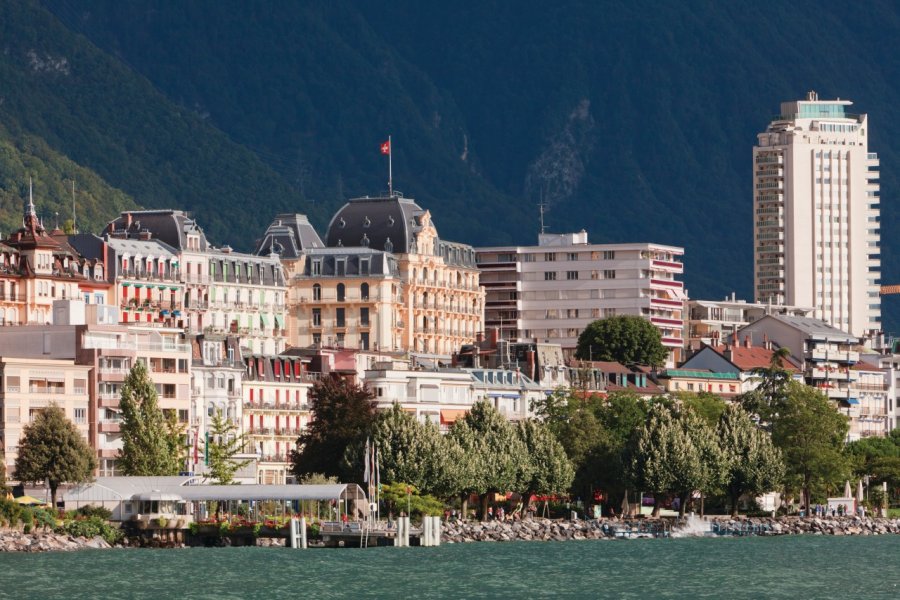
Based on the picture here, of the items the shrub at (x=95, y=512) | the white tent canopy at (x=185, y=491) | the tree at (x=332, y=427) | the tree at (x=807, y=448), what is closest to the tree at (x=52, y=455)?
the white tent canopy at (x=185, y=491)

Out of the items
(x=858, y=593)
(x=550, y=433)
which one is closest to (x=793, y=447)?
(x=550, y=433)

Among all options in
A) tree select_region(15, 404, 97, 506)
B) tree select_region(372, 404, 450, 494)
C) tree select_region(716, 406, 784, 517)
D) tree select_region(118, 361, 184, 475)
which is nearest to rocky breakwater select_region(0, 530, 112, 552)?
tree select_region(15, 404, 97, 506)

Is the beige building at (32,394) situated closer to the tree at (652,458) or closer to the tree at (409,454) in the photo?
the tree at (409,454)

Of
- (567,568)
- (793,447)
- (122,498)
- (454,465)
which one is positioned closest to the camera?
(567,568)

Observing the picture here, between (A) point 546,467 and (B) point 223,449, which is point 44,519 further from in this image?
(A) point 546,467

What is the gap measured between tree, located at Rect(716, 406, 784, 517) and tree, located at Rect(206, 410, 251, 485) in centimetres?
3544

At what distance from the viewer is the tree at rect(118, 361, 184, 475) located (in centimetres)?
15938

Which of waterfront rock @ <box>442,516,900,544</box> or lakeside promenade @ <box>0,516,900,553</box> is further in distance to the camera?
waterfront rock @ <box>442,516,900,544</box>

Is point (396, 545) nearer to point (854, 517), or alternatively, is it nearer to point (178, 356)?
point (178, 356)

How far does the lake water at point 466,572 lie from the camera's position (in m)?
121

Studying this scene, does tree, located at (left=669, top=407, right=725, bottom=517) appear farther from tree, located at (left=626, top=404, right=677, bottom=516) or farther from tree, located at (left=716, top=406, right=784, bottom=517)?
tree, located at (left=716, top=406, right=784, bottom=517)

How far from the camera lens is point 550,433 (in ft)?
584

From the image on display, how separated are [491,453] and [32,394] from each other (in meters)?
31.5

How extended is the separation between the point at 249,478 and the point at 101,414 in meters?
16.0
